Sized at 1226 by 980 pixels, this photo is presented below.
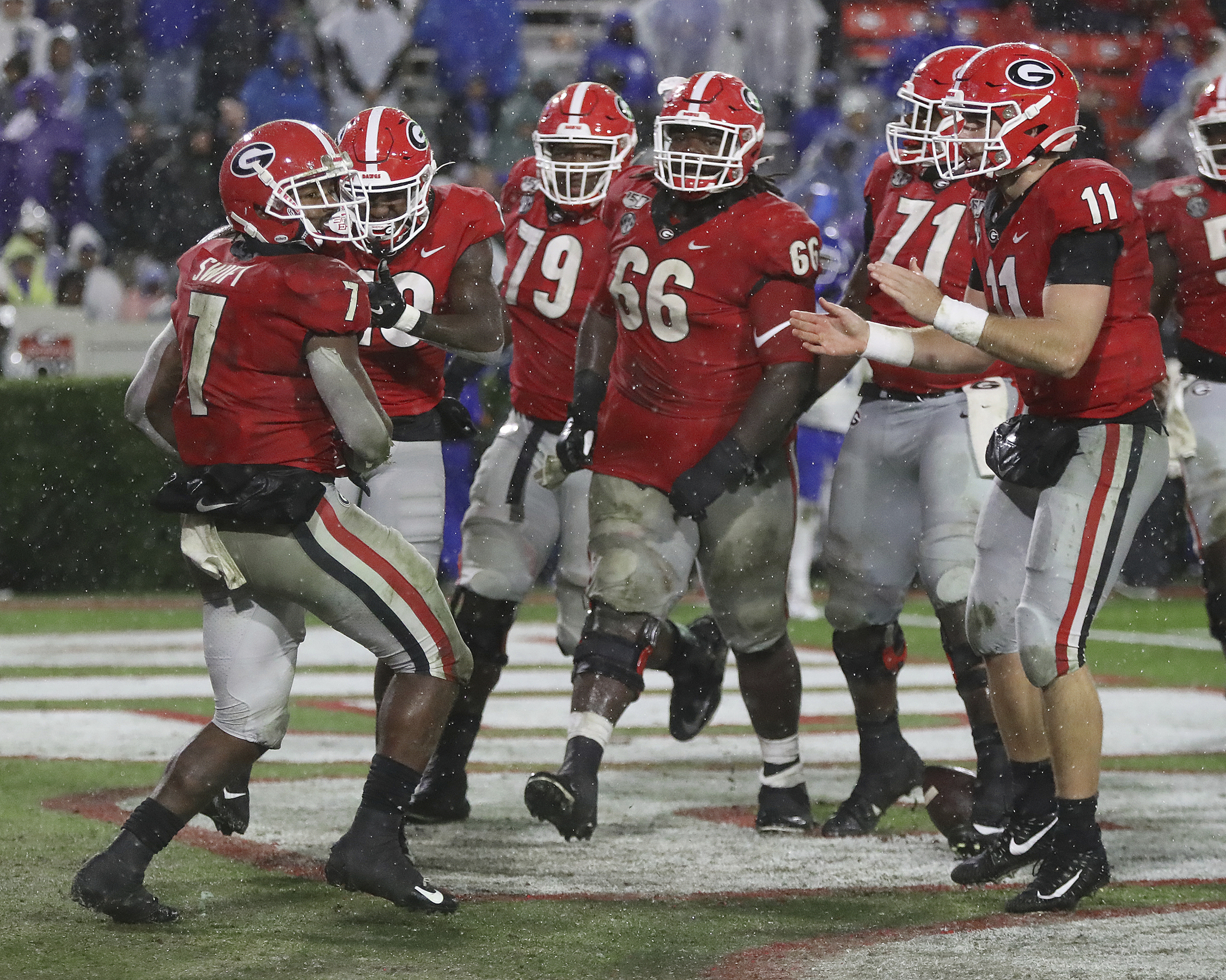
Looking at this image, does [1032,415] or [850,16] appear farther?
[850,16]

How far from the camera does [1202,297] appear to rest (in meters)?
5.64

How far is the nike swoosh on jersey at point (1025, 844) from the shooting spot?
171 inches

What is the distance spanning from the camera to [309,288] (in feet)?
12.4

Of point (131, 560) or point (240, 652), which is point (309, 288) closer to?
point (240, 652)

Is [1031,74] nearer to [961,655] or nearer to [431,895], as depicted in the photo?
[961,655]

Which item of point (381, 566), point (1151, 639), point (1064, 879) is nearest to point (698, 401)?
point (381, 566)

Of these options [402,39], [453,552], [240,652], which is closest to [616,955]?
[240,652]

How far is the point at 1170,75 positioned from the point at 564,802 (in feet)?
37.1

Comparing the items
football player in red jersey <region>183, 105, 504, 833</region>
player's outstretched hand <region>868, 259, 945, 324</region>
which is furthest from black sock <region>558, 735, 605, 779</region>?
player's outstretched hand <region>868, 259, 945, 324</region>

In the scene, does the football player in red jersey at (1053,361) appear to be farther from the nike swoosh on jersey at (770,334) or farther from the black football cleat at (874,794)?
the black football cleat at (874,794)

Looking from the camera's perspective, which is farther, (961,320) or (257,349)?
(961,320)

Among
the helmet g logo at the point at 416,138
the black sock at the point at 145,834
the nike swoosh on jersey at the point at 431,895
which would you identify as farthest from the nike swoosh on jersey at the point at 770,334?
the black sock at the point at 145,834

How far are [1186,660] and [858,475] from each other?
4.24 m

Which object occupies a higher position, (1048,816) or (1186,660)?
(1048,816)
